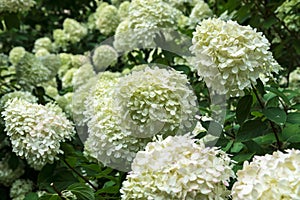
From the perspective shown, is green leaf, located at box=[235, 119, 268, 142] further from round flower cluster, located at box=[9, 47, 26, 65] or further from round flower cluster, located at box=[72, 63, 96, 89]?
round flower cluster, located at box=[9, 47, 26, 65]

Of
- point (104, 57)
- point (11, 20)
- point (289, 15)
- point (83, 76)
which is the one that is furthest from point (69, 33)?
point (289, 15)

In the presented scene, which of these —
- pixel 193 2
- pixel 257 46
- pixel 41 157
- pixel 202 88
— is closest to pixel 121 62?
pixel 193 2

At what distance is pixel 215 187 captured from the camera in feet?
3.80

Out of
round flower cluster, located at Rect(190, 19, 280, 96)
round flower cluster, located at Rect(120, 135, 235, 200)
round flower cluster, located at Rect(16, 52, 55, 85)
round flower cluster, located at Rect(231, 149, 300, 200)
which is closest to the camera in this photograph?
round flower cluster, located at Rect(231, 149, 300, 200)

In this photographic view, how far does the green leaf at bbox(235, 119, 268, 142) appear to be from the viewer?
160 cm

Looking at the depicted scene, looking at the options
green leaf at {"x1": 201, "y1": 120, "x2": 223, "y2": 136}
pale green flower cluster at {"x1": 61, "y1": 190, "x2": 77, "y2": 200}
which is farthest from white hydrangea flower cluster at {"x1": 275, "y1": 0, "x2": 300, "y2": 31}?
pale green flower cluster at {"x1": 61, "y1": 190, "x2": 77, "y2": 200}

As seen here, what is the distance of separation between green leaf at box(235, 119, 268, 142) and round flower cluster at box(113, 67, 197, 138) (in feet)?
0.54

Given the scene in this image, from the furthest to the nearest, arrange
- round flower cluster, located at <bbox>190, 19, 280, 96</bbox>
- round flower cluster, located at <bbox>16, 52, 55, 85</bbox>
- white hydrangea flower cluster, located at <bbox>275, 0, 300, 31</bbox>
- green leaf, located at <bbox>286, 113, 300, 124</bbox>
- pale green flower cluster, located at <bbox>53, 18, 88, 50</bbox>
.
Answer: pale green flower cluster, located at <bbox>53, 18, 88, 50</bbox> → round flower cluster, located at <bbox>16, 52, 55, 85</bbox> → white hydrangea flower cluster, located at <bbox>275, 0, 300, 31</bbox> → green leaf, located at <bbox>286, 113, 300, 124</bbox> → round flower cluster, located at <bbox>190, 19, 280, 96</bbox>

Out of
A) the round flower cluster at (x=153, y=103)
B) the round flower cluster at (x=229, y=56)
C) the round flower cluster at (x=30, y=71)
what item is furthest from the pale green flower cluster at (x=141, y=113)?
the round flower cluster at (x=30, y=71)

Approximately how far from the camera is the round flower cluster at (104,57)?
3.58 metres

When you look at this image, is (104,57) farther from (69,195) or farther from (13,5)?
(69,195)

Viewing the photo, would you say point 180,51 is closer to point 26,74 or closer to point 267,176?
point 26,74

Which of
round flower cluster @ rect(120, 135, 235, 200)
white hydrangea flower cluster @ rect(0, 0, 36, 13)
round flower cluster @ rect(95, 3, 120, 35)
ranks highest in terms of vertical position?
round flower cluster @ rect(120, 135, 235, 200)

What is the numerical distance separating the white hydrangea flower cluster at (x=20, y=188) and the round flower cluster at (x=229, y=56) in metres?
1.72
